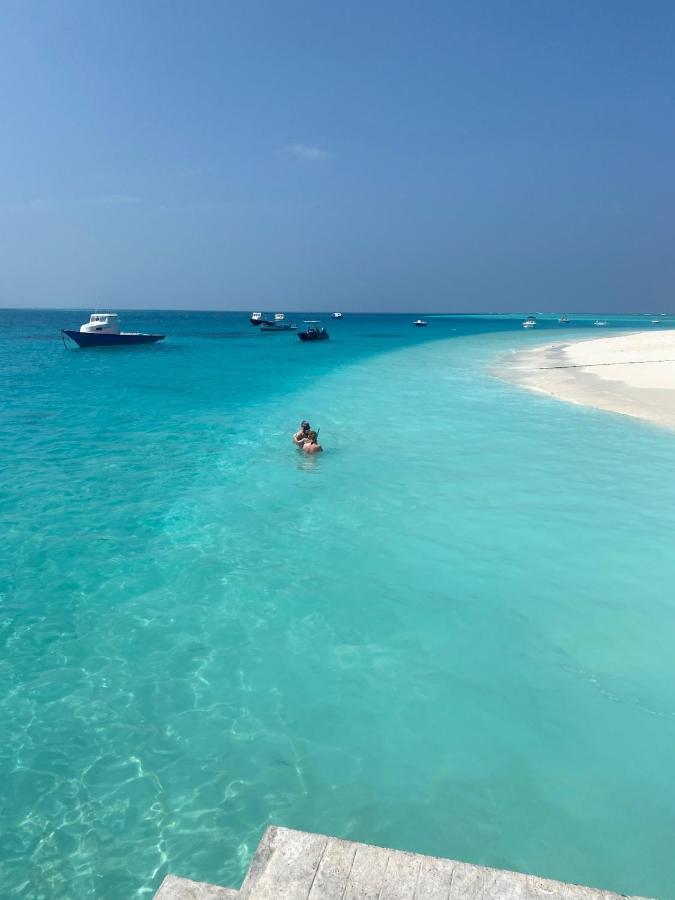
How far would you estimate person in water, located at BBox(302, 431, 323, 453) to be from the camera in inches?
741

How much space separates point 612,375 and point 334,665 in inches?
1460

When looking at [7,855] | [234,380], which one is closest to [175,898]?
[7,855]

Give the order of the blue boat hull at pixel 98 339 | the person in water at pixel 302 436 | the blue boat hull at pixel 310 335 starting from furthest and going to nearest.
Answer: the blue boat hull at pixel 310 335
the blue boat hull at pixel 98 339
the person in water at pixel 302 436

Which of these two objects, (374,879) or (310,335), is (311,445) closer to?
(374,879)

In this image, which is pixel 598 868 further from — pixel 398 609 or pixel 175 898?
pixel 398 609

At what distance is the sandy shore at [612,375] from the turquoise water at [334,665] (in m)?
11.1

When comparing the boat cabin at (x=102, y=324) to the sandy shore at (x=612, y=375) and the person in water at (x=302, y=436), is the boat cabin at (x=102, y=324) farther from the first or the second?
the person in water at (x=302, y=436)

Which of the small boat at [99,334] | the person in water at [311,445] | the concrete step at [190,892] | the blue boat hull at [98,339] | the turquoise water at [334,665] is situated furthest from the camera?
the small boat at [99,334]

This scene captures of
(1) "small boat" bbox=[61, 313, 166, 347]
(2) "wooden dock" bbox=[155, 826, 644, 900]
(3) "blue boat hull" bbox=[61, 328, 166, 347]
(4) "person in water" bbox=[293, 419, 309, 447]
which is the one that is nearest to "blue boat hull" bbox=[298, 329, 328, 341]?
(3) "blue boat hull" bbox=[61, 328, 166, 347]

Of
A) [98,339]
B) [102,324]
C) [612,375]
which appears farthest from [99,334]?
[612,375]

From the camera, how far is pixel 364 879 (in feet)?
12.7

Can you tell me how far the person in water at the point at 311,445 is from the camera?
18.8 m

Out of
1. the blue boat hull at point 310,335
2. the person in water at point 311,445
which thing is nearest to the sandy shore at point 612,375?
the person in water at point 311,445

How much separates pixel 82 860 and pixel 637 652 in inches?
292
